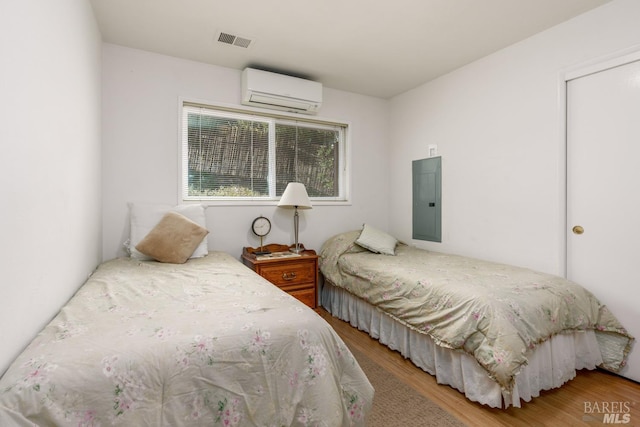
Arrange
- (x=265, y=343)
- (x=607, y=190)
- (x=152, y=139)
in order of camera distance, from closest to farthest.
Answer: (x=265, y=343), (x=607, y=190), (x=152, y=139)

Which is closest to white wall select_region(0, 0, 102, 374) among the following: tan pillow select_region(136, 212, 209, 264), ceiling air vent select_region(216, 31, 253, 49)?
tan pillow select_region(136, 212, 209, 264)

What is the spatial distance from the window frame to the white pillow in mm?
244

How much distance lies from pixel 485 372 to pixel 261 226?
2.23 m

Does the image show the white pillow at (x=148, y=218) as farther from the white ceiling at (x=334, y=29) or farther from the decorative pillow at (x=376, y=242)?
the decorative pillow at (x=376, y=242)

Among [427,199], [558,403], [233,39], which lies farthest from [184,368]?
[427,199]

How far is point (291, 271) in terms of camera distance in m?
3.00

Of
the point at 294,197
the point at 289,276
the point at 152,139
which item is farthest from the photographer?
the point at 294,197

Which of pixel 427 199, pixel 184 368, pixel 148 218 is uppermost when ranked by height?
pixel 427 199

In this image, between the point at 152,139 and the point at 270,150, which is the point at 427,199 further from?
the point at 152,139

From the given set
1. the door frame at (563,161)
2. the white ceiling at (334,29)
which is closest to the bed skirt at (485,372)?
the door frame at (563,161)

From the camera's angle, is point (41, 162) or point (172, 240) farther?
point (172, 240)

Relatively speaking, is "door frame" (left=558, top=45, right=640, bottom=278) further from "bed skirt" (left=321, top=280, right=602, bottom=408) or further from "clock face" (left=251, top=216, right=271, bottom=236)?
"clock face" (left=251, top=216, right=271, bottom=236)

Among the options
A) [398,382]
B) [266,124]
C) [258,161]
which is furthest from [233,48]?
[398,382]

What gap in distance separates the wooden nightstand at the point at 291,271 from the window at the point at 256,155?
2.23ft
